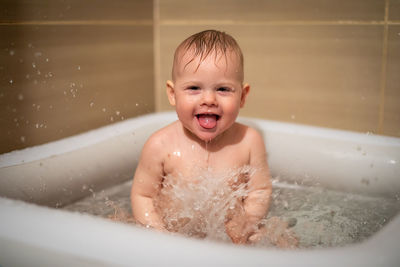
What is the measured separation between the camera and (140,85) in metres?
1.84

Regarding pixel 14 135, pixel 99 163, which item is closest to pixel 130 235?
pixel 99 163

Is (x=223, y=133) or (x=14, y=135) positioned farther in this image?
(x=14, y=135)

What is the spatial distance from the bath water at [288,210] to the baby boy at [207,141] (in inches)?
1.0

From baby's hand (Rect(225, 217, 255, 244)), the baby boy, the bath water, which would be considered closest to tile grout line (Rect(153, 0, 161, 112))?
the bath water

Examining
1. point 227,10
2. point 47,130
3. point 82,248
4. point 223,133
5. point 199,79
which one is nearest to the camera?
point 82,248

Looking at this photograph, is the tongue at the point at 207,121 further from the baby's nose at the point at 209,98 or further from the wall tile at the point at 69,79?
the wall tile at the point at 69,79

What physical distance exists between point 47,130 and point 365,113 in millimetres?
1078

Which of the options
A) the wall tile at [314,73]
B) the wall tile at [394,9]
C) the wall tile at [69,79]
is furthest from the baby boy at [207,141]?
the wall tile at [394,9]

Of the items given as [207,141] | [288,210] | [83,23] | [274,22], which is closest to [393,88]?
[274,22]

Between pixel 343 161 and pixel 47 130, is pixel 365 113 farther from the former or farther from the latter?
pixel 47 130

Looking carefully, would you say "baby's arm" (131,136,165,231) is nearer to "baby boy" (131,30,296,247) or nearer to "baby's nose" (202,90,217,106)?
"baby boy" (131,30,296,247)

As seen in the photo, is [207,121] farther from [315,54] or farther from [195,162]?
[315,54]

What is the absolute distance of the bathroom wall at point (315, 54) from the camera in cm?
153

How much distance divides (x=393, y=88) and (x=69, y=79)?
1089 millimetres
